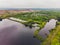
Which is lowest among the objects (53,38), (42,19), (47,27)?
(53,38)

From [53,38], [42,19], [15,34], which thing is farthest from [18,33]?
[53,38]

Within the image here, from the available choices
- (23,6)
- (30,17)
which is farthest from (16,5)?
(30,17)

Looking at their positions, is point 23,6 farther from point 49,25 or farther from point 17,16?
point 49,25

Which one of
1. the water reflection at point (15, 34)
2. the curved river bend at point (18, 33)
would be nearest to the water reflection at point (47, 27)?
the curved river bend at point (18, 33)

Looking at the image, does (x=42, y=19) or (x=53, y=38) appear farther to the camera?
(x=42, y=19)

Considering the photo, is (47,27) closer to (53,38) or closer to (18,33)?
(53,38)

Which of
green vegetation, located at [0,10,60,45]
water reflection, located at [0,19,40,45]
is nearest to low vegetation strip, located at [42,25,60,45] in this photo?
green vegetation, located at [0,10,60,45]

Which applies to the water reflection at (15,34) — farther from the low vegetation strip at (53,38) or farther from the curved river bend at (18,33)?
the low vegetation strip at (53,38)

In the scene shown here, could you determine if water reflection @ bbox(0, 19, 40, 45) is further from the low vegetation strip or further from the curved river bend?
the low vegetation strip

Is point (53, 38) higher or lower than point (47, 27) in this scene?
lower
